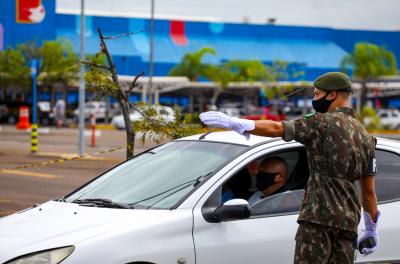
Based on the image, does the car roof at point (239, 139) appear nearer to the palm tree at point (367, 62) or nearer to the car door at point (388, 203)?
the car door at point (388, 203)

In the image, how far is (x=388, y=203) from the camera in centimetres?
594

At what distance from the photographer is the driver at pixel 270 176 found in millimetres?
5762

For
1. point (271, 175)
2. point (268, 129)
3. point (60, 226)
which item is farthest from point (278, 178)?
point (60, 226)

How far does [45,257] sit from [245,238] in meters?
1.37

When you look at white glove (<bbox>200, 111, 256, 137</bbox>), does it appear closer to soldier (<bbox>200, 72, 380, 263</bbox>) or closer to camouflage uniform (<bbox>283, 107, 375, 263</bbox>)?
soldier (<bbox>200, 72, 380, 263</bbox>)

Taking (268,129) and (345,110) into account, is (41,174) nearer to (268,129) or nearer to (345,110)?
(345,110)

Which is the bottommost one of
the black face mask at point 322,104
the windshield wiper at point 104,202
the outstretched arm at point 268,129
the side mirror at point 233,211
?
the windshield wiper at point 104,202

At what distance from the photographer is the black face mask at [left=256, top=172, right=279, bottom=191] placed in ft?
19.0

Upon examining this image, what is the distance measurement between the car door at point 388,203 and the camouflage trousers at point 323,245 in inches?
37.5

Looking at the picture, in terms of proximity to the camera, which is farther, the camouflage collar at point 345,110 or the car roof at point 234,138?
the car roof at point 234,138

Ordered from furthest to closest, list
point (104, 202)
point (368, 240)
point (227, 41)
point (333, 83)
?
point (227, 41), point (104, 202), point (368, 240), point (333, 83)

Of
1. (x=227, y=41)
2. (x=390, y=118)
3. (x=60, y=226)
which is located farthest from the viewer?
(x=227, y=41)

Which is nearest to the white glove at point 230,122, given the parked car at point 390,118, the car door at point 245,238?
the car door at point 245,238

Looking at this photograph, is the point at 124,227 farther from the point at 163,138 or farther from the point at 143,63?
the point at 143,63
